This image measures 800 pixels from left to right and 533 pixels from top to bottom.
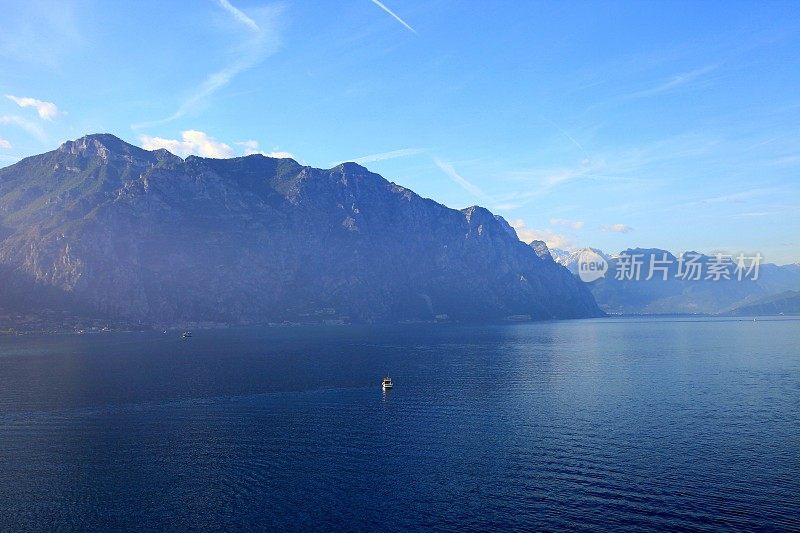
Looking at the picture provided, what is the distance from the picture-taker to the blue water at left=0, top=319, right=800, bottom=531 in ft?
206

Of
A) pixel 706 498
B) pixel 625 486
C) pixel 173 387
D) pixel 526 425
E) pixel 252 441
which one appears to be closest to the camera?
pixel 706 498

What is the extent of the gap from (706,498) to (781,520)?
25.1 ft

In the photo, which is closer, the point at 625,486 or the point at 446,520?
the point at 446,520

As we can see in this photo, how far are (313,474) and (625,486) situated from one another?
137 ft

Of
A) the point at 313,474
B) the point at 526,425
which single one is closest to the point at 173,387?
the point at 313,474

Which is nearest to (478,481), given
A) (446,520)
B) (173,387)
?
(446,520)

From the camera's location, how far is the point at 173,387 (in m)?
150

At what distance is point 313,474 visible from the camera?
76.6 m

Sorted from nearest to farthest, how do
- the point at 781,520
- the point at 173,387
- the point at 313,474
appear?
the point at 781,520 → the point at 313,474 → the point at 173,387

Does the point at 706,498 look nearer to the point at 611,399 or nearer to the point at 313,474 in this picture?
the point at 313,474

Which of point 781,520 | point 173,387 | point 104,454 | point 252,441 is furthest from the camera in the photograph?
point 173,387

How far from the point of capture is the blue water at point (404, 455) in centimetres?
6281

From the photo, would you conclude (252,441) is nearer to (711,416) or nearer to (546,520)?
(546,520)

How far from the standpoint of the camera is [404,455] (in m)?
84.8
